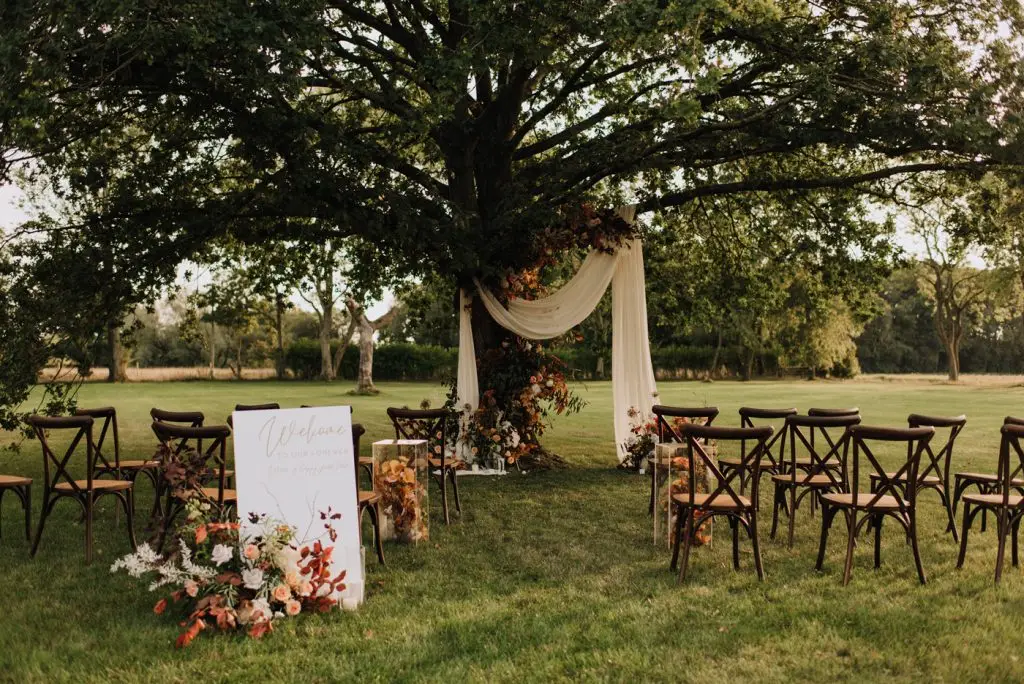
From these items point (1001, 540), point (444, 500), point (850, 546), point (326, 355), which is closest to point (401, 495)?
point (444, 500)

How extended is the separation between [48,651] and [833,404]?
23.6 m

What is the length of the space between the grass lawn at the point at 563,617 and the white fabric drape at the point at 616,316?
354 cm

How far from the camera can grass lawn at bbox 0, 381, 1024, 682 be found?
411cm

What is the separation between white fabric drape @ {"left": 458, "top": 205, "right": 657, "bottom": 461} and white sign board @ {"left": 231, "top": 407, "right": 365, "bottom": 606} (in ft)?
20.2

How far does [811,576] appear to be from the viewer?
5.84m

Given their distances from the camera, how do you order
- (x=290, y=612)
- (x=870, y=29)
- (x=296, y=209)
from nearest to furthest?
(x=290, y=612) → (x=870, y=29) → (x=296, y=209)

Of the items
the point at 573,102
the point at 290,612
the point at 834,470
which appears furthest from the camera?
the point at 573,102

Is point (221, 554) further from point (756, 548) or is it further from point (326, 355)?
point (326, 355)

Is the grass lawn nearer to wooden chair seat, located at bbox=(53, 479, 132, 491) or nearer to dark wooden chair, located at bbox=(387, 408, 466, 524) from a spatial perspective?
dark wooden chair, located at bbox=(387, 408, 466, 524)

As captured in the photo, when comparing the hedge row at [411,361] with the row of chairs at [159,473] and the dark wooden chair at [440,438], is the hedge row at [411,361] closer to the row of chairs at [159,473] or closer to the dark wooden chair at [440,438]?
the dark wooden chair at [440,438]

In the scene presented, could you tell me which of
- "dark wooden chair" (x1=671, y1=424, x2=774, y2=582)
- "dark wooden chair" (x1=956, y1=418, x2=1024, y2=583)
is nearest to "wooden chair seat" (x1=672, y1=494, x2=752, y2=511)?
"dark wooden chair" (x1=671, y1=424, x2=774, y2=582)

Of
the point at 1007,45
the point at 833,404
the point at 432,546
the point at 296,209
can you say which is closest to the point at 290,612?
the point at 432,546

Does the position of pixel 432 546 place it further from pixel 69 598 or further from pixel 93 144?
pixel 93 144

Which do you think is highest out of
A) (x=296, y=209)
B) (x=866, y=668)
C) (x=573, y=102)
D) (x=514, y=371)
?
(x=573, y=102)
